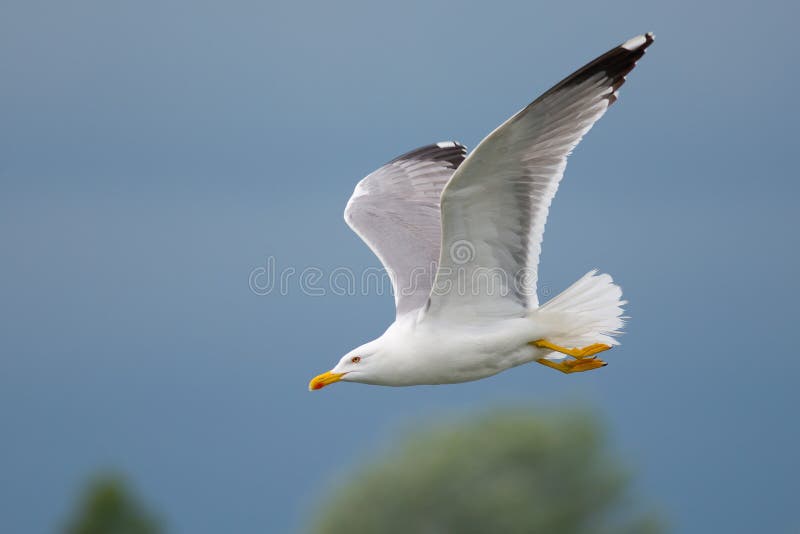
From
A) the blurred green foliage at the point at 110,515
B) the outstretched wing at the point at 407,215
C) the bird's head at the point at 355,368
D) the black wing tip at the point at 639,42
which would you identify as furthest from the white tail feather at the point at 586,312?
the blurred green foliage at the point at 110,515

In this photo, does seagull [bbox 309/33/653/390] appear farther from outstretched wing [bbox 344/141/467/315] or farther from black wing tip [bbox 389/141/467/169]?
black wing tip [bbox 389/141/467/169]

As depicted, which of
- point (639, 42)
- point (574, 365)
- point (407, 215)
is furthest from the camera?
point (407, 215)

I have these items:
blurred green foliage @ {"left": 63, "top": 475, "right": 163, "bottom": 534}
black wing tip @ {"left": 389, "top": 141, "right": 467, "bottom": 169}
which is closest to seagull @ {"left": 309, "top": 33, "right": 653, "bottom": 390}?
black wing tip @ {"left": 389, "top": 141, "right": 467, "bottom": 169}

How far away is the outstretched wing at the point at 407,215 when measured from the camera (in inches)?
231

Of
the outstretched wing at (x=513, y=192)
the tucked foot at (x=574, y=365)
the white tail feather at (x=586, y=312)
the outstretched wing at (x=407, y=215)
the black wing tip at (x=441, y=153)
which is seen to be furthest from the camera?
the black wing tip at (x=441, y=153)

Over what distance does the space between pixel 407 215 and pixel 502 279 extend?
4.62 ft

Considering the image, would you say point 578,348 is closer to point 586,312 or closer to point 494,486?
point 586,312

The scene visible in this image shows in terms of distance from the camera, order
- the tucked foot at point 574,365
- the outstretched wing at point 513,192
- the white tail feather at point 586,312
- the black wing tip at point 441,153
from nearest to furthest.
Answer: the outstretched wing at point 513,192
the white tail feather at point 586,312
the tucked foot at point 574,365
the black wing tip at point 441,153

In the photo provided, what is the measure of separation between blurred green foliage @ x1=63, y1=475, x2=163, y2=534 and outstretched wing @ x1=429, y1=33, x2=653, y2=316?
3.44 m

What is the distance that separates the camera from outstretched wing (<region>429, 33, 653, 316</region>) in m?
4.76

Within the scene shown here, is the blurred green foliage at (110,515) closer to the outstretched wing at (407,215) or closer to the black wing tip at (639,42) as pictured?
the outstretched wing at (407,215)

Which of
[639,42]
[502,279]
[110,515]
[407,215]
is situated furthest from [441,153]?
[110,515]

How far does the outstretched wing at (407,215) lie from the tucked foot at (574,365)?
739 mm

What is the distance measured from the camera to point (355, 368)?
5.43m
